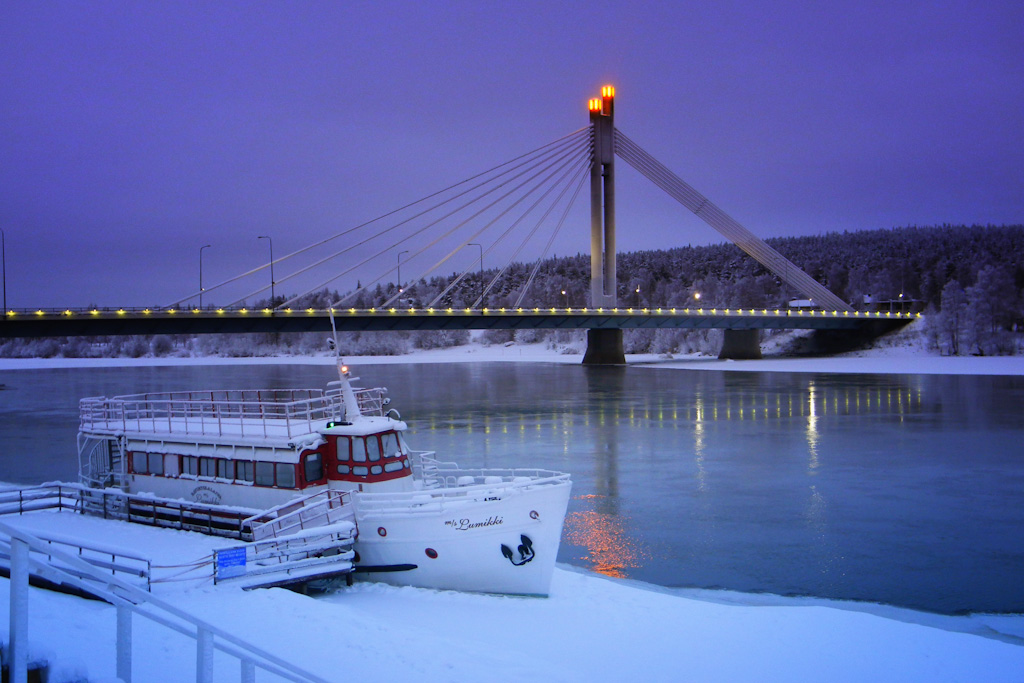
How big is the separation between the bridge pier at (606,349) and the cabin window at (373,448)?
79468 mm

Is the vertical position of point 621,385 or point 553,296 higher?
point 553,296

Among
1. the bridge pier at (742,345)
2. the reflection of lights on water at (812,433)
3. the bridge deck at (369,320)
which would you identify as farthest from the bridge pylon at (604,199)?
the reflection of lights on water at (812,433)

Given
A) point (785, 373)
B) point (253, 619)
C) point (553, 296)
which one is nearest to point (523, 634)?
point (253, 619)

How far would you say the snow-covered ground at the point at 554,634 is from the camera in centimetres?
913

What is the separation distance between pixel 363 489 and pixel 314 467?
3.94 feet

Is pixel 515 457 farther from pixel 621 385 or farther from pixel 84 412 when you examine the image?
pixel 621 385

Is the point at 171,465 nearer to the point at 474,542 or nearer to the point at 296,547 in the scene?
the point at 296,547

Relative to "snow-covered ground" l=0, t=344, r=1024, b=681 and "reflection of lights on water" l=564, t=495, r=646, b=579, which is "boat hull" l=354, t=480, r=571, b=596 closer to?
"snow-covered ground" l=0, t=344, r=1024, b=681

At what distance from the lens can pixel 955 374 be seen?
71.4m

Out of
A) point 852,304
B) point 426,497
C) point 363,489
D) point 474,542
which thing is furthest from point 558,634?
point 852,304

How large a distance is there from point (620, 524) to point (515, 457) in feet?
32.3

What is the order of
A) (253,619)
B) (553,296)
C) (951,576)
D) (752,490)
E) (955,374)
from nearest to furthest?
(253,619)
(951,576)
(752,490)
(955,374)
(553,296)

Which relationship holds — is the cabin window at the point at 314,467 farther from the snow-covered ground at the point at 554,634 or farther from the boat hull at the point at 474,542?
the snow-covered ground at the point at 554,634

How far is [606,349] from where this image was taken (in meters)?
96.1
